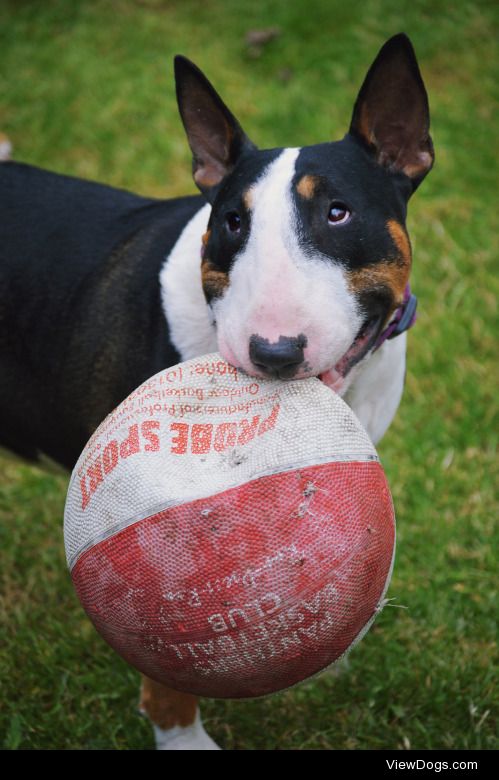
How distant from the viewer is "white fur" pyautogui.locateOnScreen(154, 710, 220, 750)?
2869 mm

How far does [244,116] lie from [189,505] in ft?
15.7

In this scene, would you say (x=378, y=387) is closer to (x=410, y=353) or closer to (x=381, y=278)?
(x=381, y=278)

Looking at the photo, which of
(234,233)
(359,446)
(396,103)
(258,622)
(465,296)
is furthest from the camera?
(465,296)

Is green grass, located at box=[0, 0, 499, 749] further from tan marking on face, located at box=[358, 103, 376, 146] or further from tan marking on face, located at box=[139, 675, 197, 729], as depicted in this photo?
tan marking on face, located at box=[358, 103, 376, 146]

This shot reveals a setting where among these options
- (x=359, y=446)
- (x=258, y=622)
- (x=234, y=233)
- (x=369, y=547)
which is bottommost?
(x=258, y=622)

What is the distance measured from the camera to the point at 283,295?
7.27 feet

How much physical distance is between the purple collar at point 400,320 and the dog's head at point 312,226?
0.31 ft

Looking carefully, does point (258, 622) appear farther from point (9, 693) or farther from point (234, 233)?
point (9, 693)

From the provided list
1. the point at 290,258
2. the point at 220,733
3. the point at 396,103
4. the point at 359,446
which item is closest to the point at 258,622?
the point at 359,446

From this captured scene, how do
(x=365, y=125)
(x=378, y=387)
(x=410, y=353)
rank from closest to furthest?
(x=365, y=125) → (x=378, y=387) → (x=410, y=353)

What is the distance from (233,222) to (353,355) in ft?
1.62

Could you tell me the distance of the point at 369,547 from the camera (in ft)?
6.79

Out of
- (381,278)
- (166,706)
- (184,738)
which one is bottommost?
(184,738)
